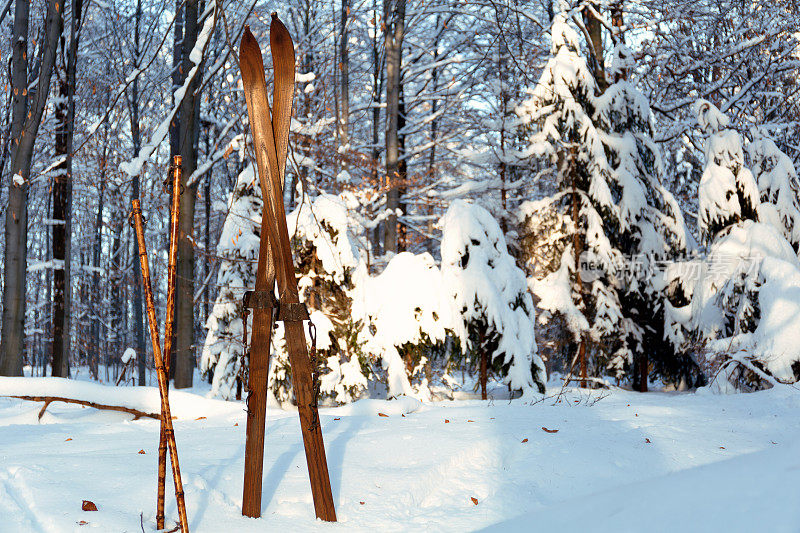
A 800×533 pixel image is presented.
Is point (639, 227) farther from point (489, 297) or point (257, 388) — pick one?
point (257, 388)

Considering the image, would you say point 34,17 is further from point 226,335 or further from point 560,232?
point 560,232

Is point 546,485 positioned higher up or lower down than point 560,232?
lower down

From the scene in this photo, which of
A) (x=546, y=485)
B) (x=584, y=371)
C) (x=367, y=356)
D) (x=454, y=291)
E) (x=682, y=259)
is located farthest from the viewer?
(x=682, y=259)

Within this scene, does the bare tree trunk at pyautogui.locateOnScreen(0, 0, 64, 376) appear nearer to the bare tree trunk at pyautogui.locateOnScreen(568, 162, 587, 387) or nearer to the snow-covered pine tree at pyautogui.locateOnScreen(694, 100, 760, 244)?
the bare tree trunk at pyautogui.locateOnScreen(568, 162, 587, 387)

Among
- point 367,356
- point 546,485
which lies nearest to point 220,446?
point 546,485

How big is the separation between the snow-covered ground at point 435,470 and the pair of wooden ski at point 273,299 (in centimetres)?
24

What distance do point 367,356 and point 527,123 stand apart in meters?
6.01

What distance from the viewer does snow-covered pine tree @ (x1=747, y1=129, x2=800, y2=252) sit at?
31.6 feet

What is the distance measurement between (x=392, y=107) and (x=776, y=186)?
23.0 feet

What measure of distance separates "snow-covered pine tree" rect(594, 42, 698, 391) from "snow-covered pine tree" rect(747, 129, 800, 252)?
1.81 m

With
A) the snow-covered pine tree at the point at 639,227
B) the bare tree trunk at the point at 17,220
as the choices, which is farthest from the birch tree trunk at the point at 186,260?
the snow-covered pine tree at the point at 639,227

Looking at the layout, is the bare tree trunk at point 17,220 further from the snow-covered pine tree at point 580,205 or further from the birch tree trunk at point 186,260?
the snow-covered pine tree at point 580,205

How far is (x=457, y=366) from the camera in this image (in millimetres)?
8570

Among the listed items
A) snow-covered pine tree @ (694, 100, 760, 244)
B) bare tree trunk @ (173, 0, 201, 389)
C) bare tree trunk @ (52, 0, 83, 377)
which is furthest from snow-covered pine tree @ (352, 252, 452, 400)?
bare tree trunk @ (52, 0, 83, 377)
